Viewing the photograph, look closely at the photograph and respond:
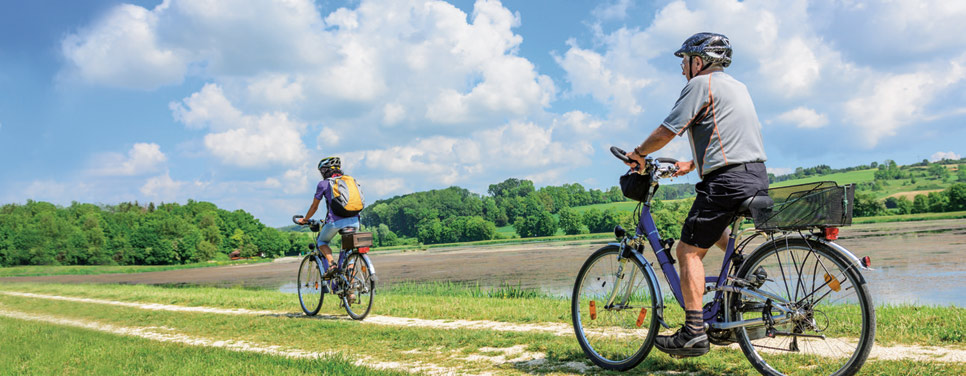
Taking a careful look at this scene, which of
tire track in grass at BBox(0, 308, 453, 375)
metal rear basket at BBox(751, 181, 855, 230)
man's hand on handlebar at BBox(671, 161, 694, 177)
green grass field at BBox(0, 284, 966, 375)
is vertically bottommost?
tire track in grass at BBox(0, 308, 453, 375)

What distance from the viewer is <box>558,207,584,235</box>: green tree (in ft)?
292

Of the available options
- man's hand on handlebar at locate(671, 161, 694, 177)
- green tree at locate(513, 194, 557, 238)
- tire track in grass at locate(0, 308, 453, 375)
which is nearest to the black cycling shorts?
man's hand on handlebar at locate(671, 161, 694, 177)

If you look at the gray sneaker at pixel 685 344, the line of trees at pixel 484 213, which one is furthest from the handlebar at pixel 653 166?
the line of trees at pixel 484 213

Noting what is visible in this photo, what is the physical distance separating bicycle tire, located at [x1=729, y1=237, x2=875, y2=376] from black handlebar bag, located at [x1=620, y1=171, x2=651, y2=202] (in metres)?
0.86

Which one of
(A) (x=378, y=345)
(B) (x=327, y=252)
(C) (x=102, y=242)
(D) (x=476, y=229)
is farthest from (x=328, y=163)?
(D) (x=476, y=229)

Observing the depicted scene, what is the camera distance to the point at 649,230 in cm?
441

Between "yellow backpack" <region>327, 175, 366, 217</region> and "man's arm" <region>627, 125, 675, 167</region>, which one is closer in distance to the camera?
"man's arm" <region>627, 125, 675, 167</region>

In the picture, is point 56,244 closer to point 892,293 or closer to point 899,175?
point 892,293

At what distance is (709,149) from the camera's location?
3.78m

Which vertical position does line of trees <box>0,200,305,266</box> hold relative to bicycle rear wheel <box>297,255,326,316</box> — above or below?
above

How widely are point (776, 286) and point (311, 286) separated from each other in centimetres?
792

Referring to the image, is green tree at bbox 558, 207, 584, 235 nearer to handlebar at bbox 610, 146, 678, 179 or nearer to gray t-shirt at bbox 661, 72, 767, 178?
handlebar at bbox 610, 146, 678, 179

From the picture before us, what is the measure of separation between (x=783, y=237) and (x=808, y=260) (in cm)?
19

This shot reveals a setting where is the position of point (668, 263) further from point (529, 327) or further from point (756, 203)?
point (529, 327)
